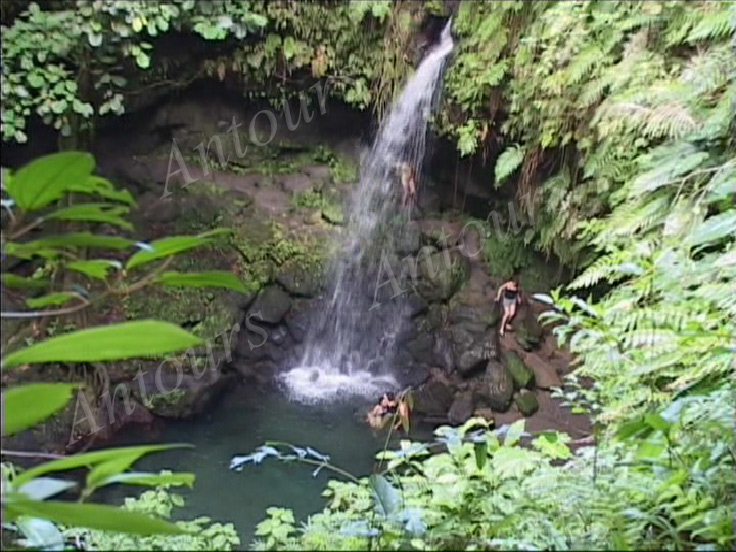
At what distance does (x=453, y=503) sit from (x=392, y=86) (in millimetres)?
4270

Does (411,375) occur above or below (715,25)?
below

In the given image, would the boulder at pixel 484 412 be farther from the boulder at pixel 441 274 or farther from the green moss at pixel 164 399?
the green moss at pixel 164 399

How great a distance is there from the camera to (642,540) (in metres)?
0.84

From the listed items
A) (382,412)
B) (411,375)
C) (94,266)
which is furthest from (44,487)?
(411,375)

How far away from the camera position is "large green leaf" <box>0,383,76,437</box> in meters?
0.49

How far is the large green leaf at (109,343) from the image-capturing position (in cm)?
51

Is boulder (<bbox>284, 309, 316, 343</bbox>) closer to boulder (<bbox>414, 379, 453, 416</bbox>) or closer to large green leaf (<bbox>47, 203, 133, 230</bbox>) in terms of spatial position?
boulder (<bbox>414, 379, 453, 416</bbox>)

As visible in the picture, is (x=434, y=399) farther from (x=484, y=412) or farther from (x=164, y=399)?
(x=164, y=399)

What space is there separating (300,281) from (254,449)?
163 centimetres

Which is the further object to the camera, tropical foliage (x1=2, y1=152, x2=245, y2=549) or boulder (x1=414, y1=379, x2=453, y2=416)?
boulder (x1=414, y1=379, x2=453, y2=416)

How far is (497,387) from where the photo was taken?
441cm

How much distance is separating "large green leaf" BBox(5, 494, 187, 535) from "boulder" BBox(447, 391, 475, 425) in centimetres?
388

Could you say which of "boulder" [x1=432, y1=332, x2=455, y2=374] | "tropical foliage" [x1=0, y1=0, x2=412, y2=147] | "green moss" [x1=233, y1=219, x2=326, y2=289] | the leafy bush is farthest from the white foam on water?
the leafy bush

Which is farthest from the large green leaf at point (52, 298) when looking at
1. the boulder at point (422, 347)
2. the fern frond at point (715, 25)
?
the boulder at point (422, 347)
